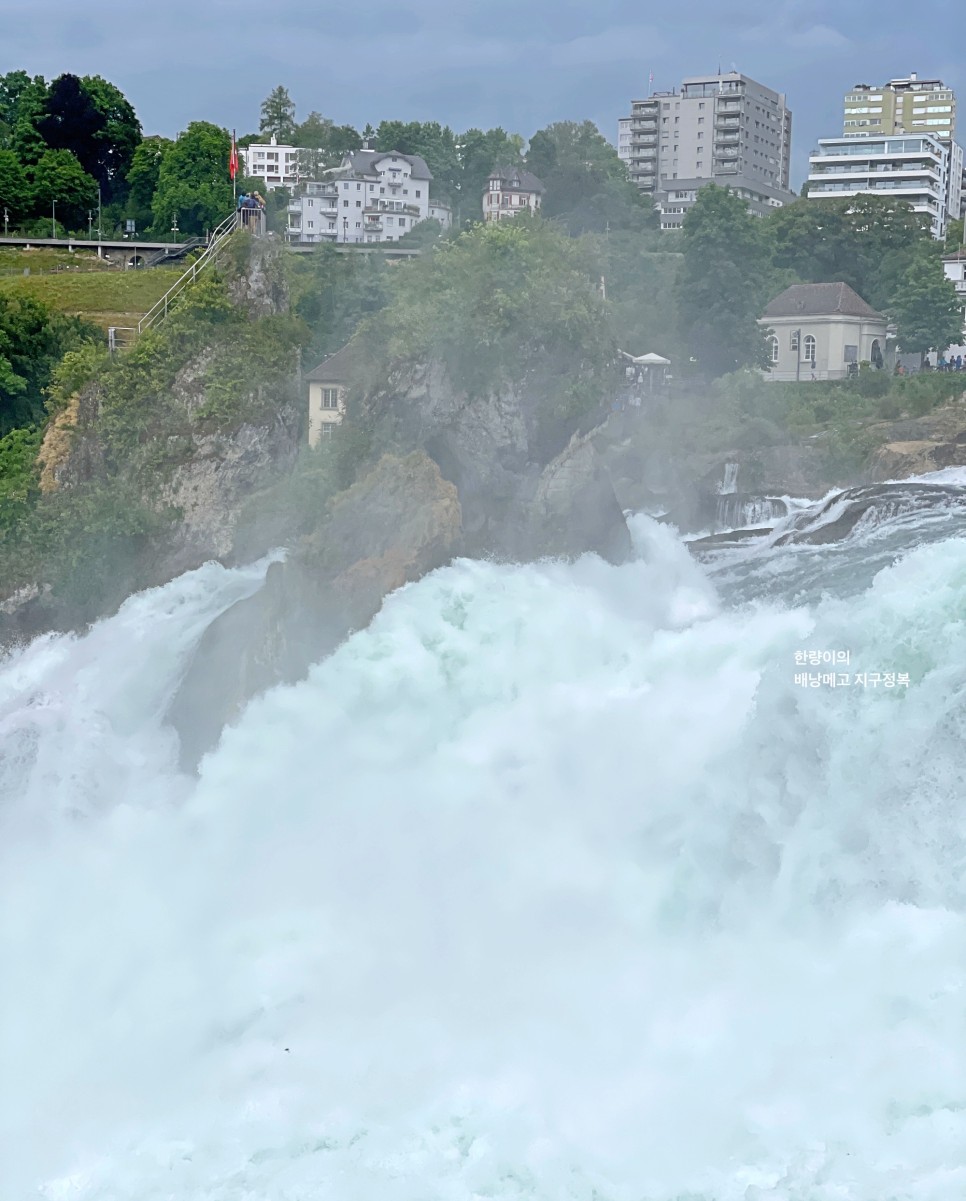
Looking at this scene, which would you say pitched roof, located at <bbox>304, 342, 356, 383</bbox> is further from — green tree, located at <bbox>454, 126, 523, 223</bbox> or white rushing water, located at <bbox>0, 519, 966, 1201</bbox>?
green tree, located at <bbox>454, 126, 523, 223</bbox>

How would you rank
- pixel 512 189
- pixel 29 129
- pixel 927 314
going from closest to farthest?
pixel 927 314 → pixel 29 129 → pixel 512 189

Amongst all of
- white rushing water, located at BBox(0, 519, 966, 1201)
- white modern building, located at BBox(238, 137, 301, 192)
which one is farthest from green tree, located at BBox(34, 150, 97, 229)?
white rushing water, located at BBox(0, 519, 966, 1201)

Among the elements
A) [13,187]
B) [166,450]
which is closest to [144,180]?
[13,187]

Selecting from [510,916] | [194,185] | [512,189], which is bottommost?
[510,916]

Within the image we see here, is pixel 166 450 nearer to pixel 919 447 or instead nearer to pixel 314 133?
pixel 919 447

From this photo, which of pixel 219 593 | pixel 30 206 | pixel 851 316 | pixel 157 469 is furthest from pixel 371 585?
pixel 30 206

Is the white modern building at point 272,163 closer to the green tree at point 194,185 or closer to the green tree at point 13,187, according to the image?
the green tree at point 194,185

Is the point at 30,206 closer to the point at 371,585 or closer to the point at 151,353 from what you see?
the point at 151,353

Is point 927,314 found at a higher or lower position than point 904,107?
lower
